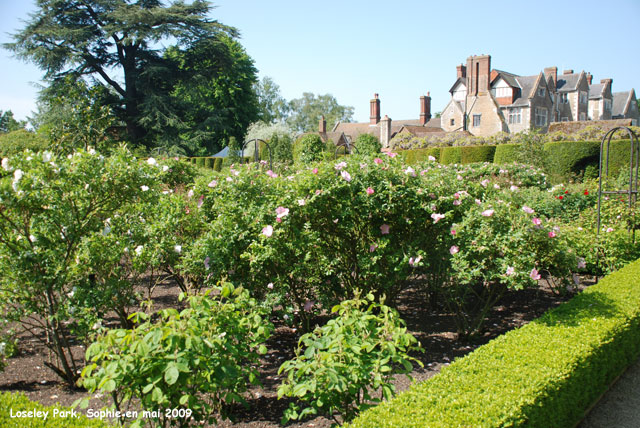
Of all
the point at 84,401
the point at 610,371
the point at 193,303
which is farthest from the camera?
the point at 610,371

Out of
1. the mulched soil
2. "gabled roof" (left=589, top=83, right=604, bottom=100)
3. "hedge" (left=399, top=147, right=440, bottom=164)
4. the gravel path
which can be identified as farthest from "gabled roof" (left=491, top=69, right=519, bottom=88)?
the gravel path

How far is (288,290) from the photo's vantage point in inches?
162

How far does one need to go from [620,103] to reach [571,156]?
5624 centimetres

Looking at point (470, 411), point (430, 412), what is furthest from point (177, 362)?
point (470, 411)

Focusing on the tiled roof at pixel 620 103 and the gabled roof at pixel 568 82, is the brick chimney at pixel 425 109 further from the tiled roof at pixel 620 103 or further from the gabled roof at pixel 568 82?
the tiled roof at pixel 620 103

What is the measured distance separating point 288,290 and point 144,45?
2831 centimetres

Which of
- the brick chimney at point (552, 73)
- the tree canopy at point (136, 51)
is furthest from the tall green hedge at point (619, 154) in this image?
the brick chimney at point (552, 73)

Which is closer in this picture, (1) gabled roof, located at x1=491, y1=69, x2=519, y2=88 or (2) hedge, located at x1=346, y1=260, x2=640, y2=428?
(2) hedge, located at x1=346, y1=260, x2=640, y2=428

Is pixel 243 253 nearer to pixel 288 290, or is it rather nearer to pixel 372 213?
pixel 288 290

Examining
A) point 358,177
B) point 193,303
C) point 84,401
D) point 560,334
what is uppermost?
point 358,177

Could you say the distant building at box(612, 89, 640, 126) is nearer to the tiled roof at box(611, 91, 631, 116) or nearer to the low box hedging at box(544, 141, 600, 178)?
the tiled roof at box(611, 91, 631, 116)

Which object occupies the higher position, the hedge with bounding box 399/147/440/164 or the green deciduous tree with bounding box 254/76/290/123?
the green deciduous tree with bounding box 254/76/290/123

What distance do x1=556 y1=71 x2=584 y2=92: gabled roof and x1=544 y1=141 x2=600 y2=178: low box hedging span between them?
41328mm

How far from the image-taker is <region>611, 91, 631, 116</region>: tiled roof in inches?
2334
